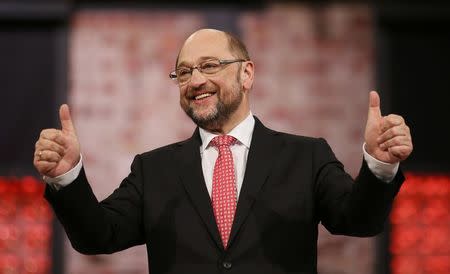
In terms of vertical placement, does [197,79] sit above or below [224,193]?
above

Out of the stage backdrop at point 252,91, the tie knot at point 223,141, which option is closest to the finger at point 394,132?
the tie knot at point 223,141

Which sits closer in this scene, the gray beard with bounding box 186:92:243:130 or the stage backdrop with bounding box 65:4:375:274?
the gray beard with bounding box 186:92:243:130

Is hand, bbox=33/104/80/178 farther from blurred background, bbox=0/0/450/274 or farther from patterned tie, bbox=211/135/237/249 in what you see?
blurred background, bbox=0/0/450/274

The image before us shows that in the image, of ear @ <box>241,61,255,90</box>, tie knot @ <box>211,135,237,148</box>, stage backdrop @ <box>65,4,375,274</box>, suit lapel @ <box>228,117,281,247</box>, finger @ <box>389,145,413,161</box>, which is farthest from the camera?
stage backdrop @ <box>65,4,375,274</box>

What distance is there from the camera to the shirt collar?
1.92m

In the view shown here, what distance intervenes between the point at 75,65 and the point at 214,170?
193cm

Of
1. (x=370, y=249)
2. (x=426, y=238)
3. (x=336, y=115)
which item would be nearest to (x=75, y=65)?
(x=336, y=115)

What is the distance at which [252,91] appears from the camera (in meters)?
3.61

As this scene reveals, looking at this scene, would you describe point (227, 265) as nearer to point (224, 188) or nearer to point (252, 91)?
point (224, 188)

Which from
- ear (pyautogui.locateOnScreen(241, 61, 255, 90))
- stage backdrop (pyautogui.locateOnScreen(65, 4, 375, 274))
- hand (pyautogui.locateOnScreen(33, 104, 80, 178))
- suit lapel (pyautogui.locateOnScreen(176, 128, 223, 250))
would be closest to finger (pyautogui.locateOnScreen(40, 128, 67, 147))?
hand (pyautogui.locateOnScreen(33, 104, 80, 178))

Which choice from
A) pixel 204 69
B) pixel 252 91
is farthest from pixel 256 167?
pixel 252 91

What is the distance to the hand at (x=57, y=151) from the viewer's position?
5.28 feet

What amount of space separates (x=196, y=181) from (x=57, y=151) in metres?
0.37

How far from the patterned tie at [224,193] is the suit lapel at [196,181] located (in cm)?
2
